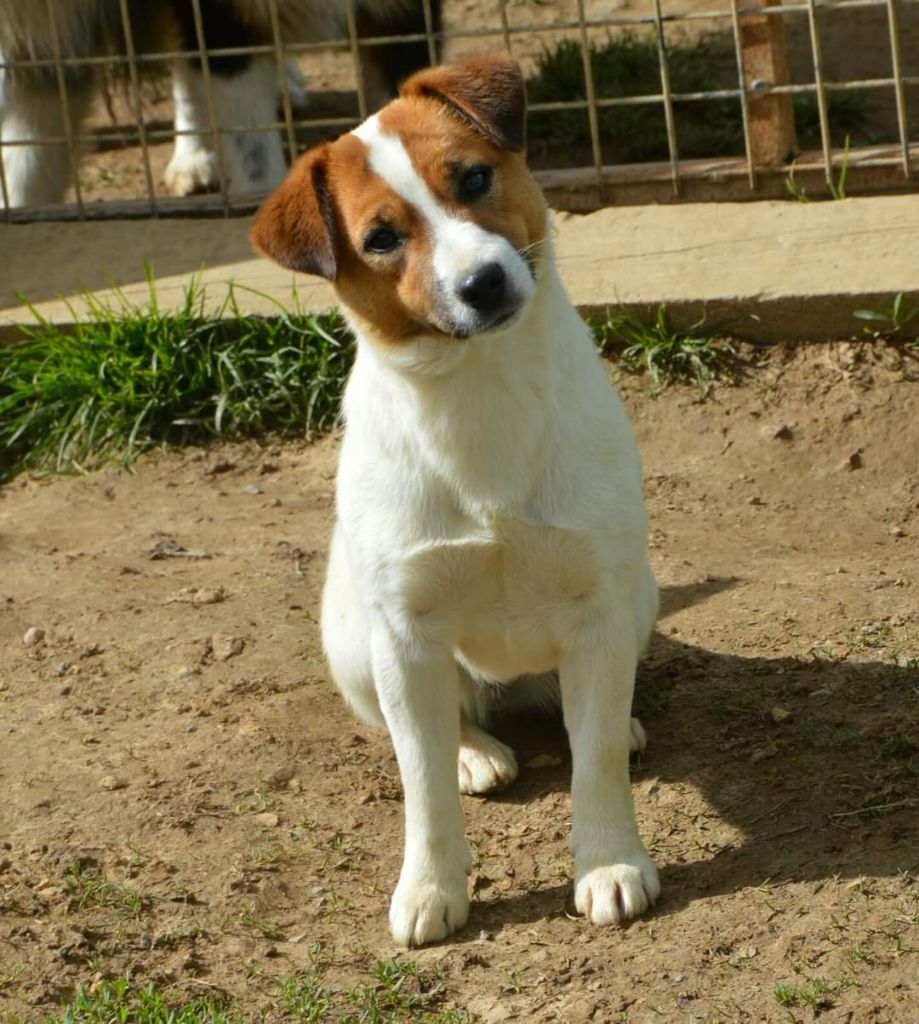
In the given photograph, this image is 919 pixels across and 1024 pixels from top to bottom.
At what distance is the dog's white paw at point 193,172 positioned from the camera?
7164 mm

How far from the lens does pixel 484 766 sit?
3.90m

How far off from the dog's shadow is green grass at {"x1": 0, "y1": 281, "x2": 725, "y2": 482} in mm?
1974

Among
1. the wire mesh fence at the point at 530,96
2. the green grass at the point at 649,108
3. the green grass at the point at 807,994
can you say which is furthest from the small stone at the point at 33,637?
the green grass at the point at 649,108

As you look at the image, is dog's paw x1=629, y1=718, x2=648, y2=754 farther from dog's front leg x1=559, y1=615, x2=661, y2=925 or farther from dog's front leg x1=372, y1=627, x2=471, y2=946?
dog's front leg x1=372, y1=627, x2=471, y2=946

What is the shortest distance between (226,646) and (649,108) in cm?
359

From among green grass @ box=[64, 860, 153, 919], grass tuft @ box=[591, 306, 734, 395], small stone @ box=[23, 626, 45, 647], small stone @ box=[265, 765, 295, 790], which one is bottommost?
green grass @ box=[64, 860, 153, 919]

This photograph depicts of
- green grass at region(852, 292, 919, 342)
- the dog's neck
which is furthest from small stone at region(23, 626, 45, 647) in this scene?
green grass at region(852, 292, 919, 342)

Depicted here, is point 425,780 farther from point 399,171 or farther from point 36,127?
point 36,127

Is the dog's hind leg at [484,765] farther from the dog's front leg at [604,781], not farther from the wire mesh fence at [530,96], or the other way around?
the wire mesh fence at [530,96]

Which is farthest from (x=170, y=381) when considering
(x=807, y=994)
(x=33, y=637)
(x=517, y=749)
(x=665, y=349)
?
(x=807, y=994)

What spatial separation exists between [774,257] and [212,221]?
2179 millimetres

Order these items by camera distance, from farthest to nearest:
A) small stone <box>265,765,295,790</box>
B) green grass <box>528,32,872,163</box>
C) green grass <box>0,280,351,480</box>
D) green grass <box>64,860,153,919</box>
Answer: green grass <box>528,32,872,163</box>
green grass <box>0,280,351,480</box>
small stone <box>265,765,295,790</box>
green grass <box>64,860,153,919</box>

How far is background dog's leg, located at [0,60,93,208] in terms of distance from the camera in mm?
6867

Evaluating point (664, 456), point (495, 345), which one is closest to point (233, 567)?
point (664, 456)
